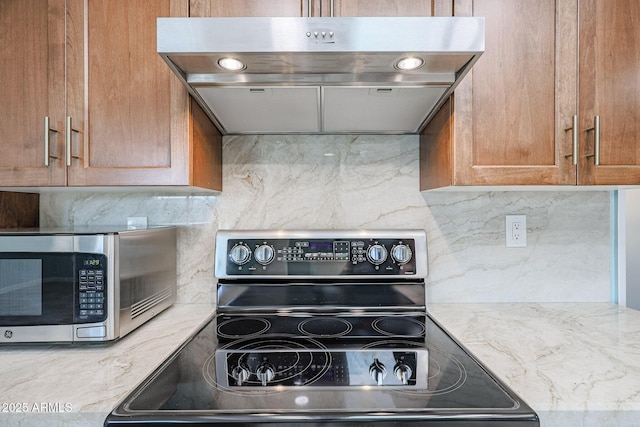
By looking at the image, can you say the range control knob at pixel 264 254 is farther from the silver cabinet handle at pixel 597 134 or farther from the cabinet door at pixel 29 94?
the silver cabinet handle at pixel 597 134

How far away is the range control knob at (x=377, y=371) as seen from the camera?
723 mm

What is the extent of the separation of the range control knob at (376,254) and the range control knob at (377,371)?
1.38 ft

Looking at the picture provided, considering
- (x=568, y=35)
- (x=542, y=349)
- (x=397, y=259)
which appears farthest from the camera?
(x=397, y=259)

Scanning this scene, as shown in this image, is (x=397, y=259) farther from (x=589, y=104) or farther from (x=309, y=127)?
(x=589, y=104)

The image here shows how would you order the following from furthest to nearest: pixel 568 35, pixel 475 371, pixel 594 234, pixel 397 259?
pixel 594 234, pixel 397 259, pixel 568 35, pixel 475 371

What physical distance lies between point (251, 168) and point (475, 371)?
98 centimetres

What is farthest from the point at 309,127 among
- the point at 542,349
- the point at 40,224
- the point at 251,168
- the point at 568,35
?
the point at 40,224

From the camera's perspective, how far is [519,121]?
97 centimetres

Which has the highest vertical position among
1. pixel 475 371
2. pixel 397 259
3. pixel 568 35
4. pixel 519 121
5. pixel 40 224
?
A: pixel 568 35

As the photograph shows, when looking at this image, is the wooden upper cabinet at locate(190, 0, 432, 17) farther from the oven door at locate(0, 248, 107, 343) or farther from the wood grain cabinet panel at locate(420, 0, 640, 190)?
the oven door at locate(0, 248, 107, 343)

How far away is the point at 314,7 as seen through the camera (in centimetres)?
94

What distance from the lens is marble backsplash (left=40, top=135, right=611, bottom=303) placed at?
1.30 metres

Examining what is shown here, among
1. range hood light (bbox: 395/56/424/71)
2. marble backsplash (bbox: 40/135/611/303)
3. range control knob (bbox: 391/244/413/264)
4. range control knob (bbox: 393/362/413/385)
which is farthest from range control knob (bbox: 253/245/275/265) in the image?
range hood light (bbox: 395/56/424/71)

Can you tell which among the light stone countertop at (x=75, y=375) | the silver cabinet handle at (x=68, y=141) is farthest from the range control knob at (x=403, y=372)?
the silver cabinet handle at (x=68, y=141)
